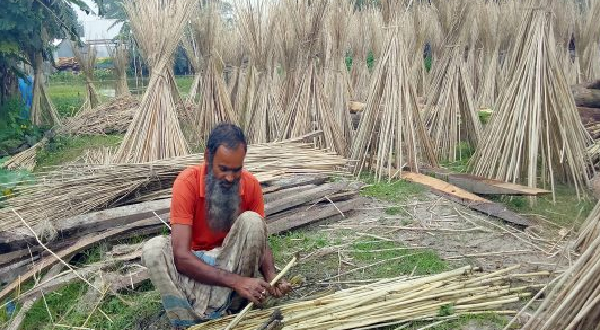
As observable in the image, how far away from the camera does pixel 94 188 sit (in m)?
4.61

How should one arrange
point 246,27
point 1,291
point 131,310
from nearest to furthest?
point 131,310, point 1,291, point 246,27

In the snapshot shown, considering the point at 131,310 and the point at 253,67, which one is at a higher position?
the point at 253,67

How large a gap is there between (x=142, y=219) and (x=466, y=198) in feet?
8.72

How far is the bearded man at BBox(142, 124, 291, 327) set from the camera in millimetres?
2926

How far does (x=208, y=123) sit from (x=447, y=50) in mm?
3193

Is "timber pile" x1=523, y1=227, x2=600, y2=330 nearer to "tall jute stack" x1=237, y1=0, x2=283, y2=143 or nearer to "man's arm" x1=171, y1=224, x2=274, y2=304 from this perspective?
"man's arm" x1=171, y1=224, x2=274, y2=304

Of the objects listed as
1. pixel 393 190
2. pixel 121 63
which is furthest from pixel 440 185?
pixel 121 63

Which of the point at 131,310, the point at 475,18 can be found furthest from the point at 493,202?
the point at 475,18

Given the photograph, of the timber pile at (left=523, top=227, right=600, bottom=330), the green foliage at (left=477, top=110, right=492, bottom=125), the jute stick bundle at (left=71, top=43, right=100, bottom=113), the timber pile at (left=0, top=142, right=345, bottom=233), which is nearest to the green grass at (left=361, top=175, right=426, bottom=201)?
the timber pile at (left=0, top=142, right=345, bottom=233)

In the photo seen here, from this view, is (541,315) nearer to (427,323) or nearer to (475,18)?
(427,323)

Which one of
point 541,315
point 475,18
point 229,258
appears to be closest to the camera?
point 541,315

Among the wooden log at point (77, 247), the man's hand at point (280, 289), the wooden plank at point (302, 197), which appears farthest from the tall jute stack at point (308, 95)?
the man's hand at point (280, 289)

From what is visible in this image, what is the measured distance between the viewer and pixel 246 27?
279 inches

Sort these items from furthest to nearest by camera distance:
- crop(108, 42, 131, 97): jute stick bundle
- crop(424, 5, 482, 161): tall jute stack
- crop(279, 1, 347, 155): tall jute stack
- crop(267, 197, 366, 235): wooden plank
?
crop(108, 42, 131, 97): jute stick bundle
crop(424, 5, 482, 161): tall jute stack
crop(279, 1, 347, 155): tall jute stack
crop(267, 197, 366, 235): wooden plank
